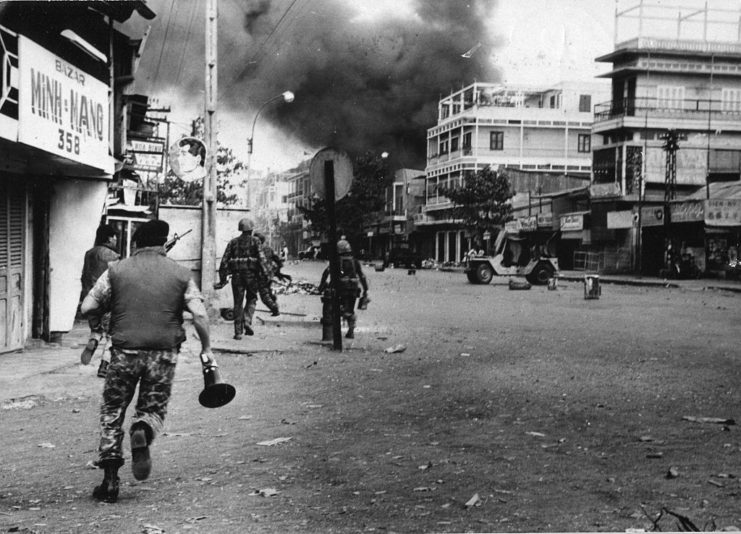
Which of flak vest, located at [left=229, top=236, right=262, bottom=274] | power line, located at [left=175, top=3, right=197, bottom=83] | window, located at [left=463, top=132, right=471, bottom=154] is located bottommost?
flak vest, located at [left=229, top=236, right=262, bottom=274]

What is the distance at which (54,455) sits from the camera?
6055 mm

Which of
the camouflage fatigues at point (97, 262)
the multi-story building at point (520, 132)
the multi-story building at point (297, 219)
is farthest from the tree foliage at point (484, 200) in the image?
the multi-story building at point (297, 219)

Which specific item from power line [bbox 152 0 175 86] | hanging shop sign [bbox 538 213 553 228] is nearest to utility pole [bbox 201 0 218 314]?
power line [bbox 152 0 175 86]

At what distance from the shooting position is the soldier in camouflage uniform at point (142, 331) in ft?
16.5

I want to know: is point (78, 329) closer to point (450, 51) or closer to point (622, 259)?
point (450, 51)

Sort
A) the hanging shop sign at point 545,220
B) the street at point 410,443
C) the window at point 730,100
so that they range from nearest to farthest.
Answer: the street at point 410,443, the window at point 730,100, the hanging shop sign at point 545,220

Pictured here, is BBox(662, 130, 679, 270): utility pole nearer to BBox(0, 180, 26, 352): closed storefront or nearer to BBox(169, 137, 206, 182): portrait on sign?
BBox(169, 137, 206, 182): portrait on sign

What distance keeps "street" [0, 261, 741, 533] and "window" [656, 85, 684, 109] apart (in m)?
35.8

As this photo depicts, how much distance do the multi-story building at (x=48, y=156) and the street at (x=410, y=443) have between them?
115cm

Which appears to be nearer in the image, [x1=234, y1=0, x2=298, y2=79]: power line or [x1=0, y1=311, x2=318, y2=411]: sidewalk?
[x1=0, y1=311, x2=318, y2=411]: sidewalk

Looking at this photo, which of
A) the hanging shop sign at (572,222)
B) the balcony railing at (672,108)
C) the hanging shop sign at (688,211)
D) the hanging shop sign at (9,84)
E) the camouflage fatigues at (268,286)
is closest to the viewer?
the hanging shop sign at (9,84)

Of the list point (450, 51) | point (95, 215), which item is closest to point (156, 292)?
point (450, 51)

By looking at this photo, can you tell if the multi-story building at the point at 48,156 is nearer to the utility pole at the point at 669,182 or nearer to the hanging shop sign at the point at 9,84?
the hanging shop sign at the point at 9,84

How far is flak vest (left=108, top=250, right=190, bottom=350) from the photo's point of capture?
16.6 ft
